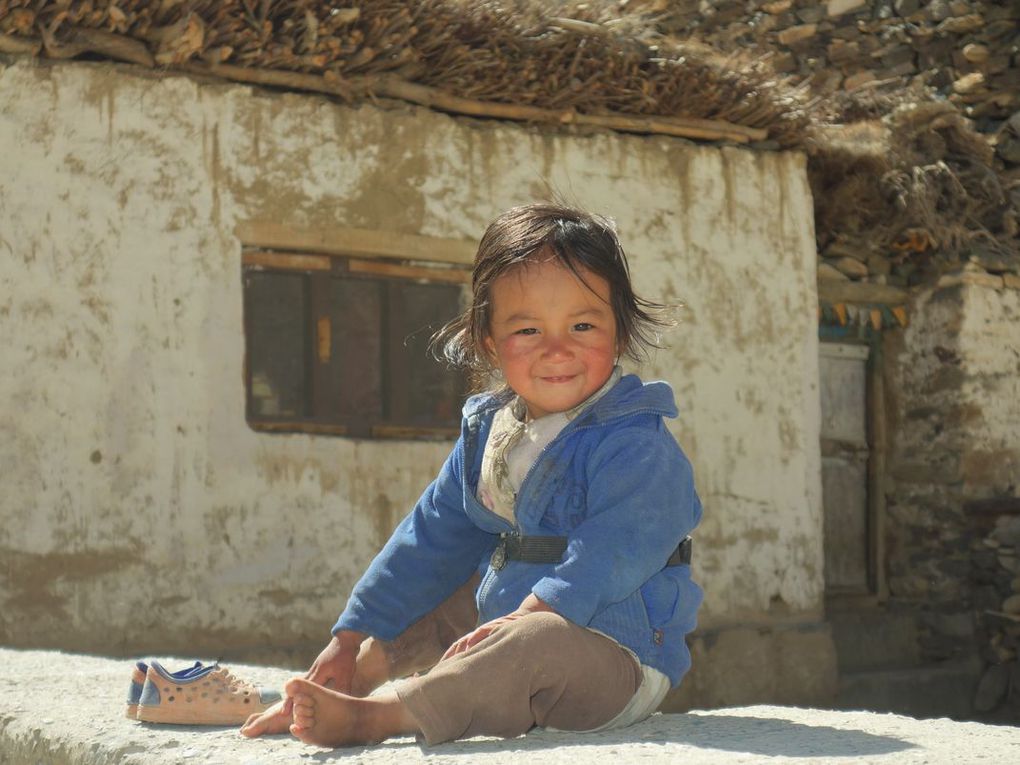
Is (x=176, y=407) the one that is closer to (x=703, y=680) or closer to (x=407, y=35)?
(x=407, y=35)

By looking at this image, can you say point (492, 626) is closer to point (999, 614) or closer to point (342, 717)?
point (342, 717)

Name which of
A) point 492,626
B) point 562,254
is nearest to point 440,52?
point 562,254

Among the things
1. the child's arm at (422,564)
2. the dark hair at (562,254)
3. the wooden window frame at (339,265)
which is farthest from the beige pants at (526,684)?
the wooden window frame at (339,265)

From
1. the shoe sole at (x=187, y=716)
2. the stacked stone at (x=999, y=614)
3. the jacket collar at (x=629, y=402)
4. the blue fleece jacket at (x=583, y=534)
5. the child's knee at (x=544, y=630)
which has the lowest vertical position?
the stacked stone at (x=999, y=614)

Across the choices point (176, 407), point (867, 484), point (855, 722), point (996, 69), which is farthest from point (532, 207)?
point (996, 69)

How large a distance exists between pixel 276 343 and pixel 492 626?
4.18m

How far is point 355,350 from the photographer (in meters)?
6.62

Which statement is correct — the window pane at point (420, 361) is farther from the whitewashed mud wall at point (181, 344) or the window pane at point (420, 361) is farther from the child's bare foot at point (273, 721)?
the child's bare foot at point (273, 721)

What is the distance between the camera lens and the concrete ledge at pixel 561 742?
2.13 metres

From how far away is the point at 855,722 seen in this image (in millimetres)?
2727

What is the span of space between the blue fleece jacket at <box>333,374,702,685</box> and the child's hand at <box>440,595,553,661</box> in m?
0.02

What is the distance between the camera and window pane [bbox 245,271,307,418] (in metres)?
6.36

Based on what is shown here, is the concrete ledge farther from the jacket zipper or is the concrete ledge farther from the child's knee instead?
the jacket zipper

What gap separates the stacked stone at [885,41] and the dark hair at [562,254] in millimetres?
6719
